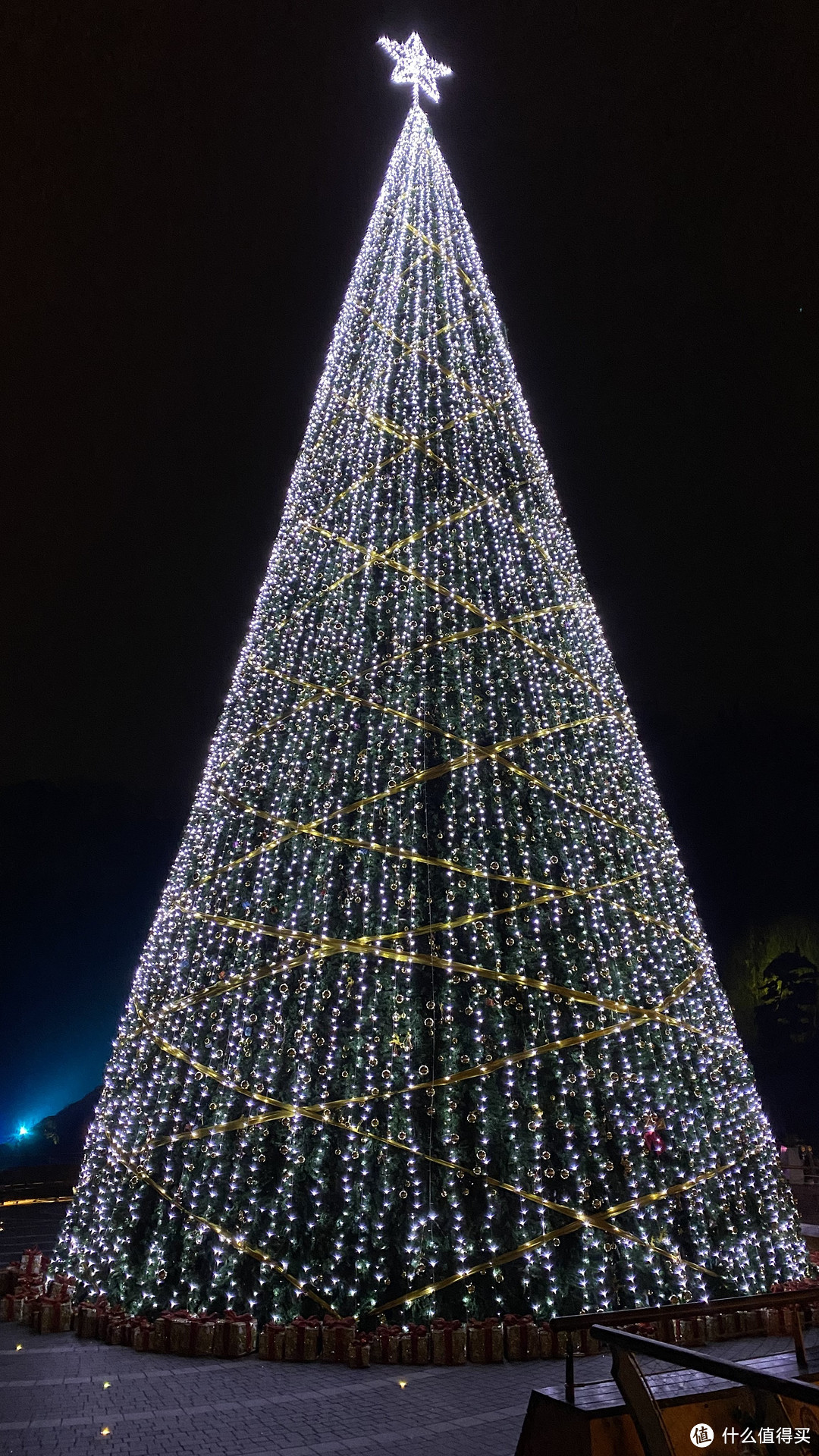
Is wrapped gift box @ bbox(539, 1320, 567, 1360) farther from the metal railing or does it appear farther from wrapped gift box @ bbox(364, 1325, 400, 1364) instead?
the metal railing

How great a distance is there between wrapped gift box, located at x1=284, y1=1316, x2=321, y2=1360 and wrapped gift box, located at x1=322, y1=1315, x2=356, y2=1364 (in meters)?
0.05

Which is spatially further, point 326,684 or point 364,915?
point 326,684

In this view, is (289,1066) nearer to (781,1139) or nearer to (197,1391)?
(197,1391)

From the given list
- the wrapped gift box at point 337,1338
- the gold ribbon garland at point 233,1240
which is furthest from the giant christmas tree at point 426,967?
the wrapped gift box at point 337,1338

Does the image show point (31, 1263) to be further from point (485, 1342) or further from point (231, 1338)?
point (485, 1342)

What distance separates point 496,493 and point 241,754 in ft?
11.0

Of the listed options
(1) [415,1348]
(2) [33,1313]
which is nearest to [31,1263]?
(2) [33,1313]

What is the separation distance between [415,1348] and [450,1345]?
0.73 ft

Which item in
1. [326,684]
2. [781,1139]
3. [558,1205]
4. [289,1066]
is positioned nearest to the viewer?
[558,1205]

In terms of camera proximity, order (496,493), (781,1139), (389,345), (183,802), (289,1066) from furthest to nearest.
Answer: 1. (183,802)
2. (781,1139)
3. (389,345)
4. (496,493)
5. (289,1066)

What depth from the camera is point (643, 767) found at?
7.55 metres

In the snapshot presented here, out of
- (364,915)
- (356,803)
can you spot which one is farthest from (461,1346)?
(356,803)

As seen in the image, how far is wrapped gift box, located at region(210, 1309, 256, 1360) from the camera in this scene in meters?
5.63

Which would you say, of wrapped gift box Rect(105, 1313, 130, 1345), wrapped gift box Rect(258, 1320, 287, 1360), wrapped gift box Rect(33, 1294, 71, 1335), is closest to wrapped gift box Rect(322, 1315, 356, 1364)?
wrapped gift box Rect(258, 1320, 287, 1360)
